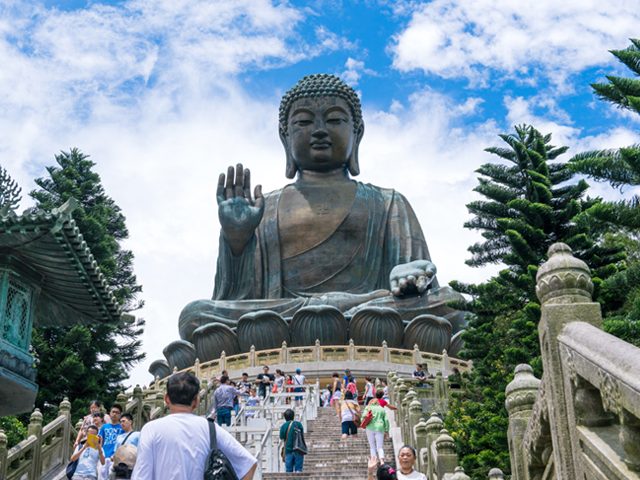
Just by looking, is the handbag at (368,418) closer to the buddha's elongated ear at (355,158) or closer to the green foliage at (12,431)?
the green foliage at (12,431)

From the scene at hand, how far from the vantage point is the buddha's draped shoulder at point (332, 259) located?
21.9m

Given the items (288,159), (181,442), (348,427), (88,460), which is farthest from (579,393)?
(288,159)

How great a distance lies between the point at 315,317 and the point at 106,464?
1348 centimetres

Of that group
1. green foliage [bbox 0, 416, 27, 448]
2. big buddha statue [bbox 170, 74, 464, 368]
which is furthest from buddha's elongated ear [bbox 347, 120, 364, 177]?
green foliage [bbox 0, 416, 27, 448]

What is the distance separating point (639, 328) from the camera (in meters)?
8.06

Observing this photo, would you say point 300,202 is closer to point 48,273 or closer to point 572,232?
point 572,232

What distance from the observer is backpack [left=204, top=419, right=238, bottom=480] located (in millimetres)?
2969

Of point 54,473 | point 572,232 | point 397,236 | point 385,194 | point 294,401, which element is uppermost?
point 385,194

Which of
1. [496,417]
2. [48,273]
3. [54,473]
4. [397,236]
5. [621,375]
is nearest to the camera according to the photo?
[621,375]

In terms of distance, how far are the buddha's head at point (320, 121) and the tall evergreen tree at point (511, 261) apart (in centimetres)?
940

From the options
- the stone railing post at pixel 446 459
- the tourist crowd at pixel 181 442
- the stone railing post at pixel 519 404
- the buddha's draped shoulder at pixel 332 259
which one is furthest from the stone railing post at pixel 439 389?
the stone railing post at pixel 519 404

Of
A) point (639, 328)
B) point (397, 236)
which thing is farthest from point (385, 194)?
point (639, 328)

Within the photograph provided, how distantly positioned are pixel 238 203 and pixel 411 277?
484cm

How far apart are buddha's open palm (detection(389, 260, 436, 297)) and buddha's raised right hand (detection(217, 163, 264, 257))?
12.7 feet
